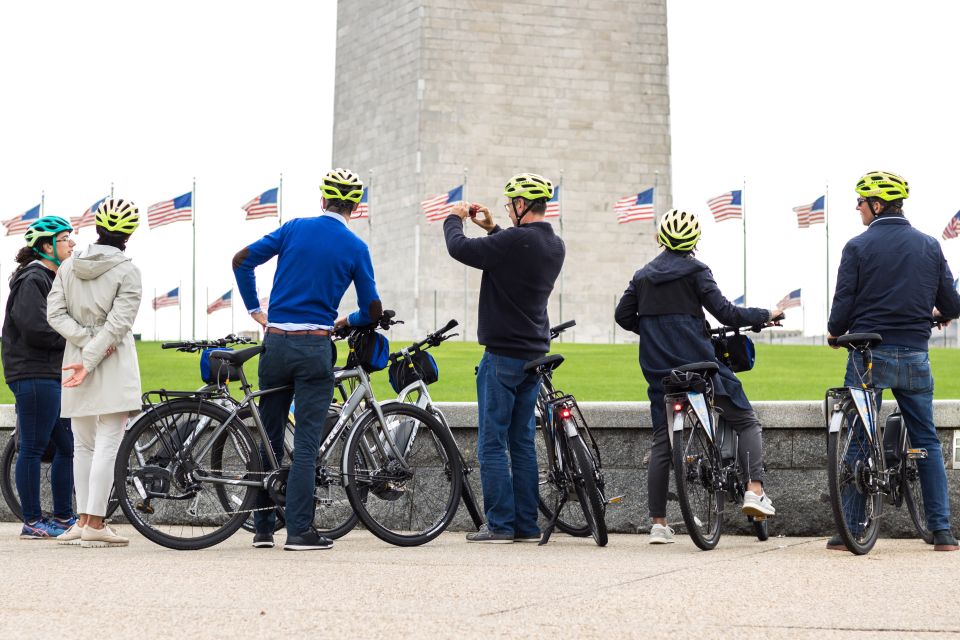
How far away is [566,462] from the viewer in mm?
7102

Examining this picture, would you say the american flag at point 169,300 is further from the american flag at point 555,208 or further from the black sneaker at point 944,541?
the black sneaker at point 944,541

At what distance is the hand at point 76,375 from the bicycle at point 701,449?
2.73 metres

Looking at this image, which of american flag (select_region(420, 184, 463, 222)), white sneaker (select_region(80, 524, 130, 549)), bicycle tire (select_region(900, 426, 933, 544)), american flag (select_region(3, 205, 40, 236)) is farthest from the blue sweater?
american flag (select_region(3, 205, 40, 236))

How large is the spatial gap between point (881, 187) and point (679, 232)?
0.99 m

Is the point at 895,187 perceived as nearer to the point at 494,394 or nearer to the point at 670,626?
the point at 494,394

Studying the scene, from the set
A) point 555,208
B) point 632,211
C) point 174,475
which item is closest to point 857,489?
point 174,475

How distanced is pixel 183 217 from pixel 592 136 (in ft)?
46.8

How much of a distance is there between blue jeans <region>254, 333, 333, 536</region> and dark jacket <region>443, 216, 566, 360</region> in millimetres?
890

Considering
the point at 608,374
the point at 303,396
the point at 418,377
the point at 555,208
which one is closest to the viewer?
the point at 303,396

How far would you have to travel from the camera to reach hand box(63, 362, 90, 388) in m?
6.96

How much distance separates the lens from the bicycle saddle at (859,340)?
6.78 metres

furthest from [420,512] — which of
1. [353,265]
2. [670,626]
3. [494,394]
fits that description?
[670,626]

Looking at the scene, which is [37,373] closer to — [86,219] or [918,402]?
[918,402]

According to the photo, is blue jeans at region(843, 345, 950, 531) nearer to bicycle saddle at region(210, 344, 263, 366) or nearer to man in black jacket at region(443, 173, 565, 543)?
man in black jacket at region(443, 173, 565, 543)
